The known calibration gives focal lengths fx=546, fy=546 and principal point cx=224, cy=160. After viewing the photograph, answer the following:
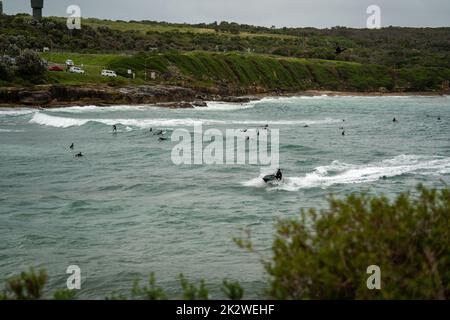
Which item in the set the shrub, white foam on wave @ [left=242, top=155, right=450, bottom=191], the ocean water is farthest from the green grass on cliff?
white foam on wave @ [left=242, top=155, right=450, bottom=191]

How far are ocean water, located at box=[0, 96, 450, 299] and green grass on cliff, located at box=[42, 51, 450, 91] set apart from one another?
4491 centimetres

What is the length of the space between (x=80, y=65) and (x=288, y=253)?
310 feet

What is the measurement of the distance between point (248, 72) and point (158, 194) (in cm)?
10435

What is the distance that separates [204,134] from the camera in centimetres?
5381

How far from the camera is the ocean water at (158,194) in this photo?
18344 mm

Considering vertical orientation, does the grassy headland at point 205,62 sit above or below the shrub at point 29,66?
above

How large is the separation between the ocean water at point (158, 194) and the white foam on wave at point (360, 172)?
0.23 ft

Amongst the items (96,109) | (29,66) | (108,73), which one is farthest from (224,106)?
(29,66)

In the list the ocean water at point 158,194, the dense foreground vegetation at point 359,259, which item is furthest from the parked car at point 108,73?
the dense foreground vegetation at point 359,259

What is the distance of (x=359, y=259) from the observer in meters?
8.82

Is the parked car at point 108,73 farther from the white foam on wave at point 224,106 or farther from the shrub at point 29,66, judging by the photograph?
the white foam on wave at point 224,106

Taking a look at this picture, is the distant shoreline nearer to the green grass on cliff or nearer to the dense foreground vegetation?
the green grass on cliff
